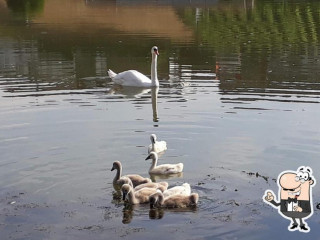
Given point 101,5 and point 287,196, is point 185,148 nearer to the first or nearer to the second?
point 287,196

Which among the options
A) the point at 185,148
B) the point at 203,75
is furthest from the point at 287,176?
the point at 203,75

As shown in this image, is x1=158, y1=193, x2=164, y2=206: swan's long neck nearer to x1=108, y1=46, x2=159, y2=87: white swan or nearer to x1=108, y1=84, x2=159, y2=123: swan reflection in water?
x1=108, y1=84, x2=159, y2=123: swan reflection in water

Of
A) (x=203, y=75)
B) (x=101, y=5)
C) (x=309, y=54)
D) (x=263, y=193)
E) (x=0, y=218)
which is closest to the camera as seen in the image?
(x=0, y=218)

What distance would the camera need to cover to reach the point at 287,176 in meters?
7.51

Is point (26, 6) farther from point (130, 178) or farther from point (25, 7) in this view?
point (130, 178)

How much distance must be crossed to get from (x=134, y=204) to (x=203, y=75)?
11.8 m

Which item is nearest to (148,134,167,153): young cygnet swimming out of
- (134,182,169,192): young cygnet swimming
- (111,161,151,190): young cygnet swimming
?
(111,161,151,190): young cygnet swimming

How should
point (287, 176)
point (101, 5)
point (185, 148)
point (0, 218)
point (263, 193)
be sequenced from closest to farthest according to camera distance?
point (287, 176) < point (0, 218) < point (263, 193) < point (185, 148) < point (101, 5)

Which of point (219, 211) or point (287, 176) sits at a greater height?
point (287, 176)

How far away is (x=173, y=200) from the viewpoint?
10.5 m

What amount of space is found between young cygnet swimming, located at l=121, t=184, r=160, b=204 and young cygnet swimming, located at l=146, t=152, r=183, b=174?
52.1 inches

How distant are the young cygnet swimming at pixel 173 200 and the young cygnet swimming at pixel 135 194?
0.73 ft

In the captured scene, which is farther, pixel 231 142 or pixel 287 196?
pixel 231 142

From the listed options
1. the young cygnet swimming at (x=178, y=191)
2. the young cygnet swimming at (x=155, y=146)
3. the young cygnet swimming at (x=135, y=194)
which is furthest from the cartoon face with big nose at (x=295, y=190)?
the young cygnet swimming at (x=155, y=146)
